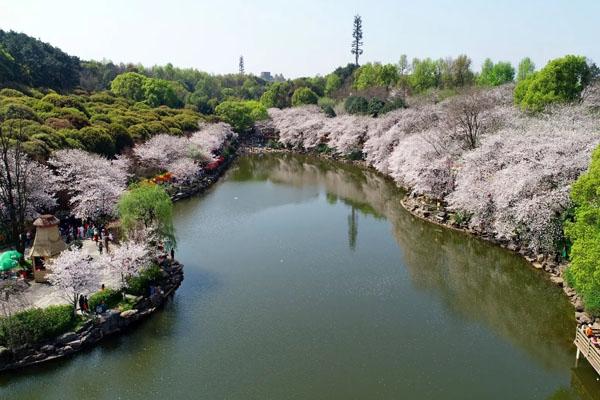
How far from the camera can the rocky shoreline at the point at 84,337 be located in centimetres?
1564

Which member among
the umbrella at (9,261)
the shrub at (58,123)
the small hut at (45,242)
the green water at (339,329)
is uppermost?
the shrub at (58,123)

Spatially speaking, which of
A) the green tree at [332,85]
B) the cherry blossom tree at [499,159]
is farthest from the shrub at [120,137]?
the green tree at [332,85]

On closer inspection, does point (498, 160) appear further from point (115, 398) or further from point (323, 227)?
point (115, 398)

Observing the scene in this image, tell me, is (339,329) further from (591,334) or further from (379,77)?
(379,77)

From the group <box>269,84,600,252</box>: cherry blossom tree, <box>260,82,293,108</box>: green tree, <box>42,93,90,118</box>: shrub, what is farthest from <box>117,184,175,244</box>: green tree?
<box>260,82,293,108</box>: green tree

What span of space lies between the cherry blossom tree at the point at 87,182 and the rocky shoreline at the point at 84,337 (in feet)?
28.5

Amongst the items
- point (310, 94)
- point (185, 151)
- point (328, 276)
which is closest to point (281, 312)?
point (328, 276)

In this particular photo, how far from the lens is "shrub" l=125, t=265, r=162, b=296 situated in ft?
64.2

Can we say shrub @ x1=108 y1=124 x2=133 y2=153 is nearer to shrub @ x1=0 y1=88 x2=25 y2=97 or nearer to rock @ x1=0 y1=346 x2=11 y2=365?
shrub @ x1=0 y1=88 x2=25 y2=97

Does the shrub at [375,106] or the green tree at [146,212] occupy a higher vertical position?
the shrub at [375,106]

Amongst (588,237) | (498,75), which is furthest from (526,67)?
(588,237)

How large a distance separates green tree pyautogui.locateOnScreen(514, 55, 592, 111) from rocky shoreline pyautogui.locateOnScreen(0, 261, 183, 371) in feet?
98.3

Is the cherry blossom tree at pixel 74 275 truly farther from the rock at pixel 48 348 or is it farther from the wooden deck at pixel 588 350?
the wooden deck at pixel 588 350

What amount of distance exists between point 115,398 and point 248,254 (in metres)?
12.6
